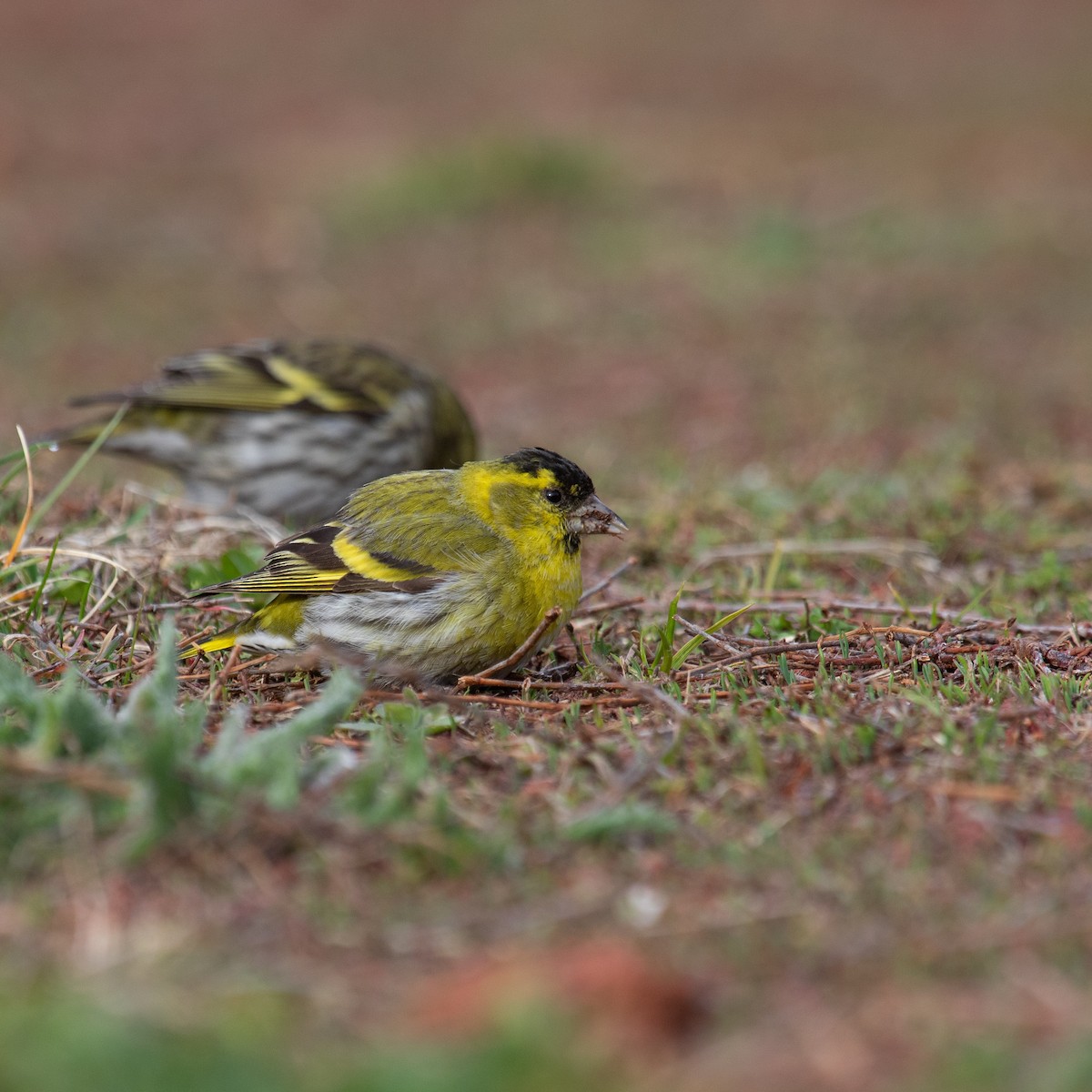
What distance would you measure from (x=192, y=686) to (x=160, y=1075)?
7.04 ft

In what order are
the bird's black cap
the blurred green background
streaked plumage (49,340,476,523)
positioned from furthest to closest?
the blurred green background
streaked plumage (49,340,476,523)
the bird's black cap

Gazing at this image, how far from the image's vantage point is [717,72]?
23703 mm

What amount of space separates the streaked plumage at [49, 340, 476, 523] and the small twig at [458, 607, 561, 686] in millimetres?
3046

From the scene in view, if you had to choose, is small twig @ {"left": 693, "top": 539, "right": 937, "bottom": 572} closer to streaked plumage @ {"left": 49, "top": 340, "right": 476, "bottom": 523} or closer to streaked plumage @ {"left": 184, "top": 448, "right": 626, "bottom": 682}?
streaked plumage @ {"left": 184, "top": 448, "right": 626, "bottom": 682}

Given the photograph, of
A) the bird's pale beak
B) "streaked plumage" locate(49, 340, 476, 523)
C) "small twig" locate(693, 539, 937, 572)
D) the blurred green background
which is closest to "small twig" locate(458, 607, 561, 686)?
the bird's pale beak

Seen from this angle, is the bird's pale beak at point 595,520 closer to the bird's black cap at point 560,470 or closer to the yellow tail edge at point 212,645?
the bird's black cap at point 560,470

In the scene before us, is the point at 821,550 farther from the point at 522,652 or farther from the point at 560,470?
the point at 522,652

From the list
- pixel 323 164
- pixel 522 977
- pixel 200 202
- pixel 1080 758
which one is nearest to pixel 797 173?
pixel 323 164

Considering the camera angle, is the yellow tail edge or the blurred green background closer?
the yellow tail edge

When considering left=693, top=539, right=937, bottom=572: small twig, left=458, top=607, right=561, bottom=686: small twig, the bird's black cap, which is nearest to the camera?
left=458, top=607, right=561, bottom=686: small twig

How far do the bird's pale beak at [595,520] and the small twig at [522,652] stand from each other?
44 centimetres

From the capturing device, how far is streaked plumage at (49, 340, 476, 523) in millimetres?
7395

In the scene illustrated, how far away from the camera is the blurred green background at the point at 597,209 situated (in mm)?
10297

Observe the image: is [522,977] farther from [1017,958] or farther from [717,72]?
[717,72]
